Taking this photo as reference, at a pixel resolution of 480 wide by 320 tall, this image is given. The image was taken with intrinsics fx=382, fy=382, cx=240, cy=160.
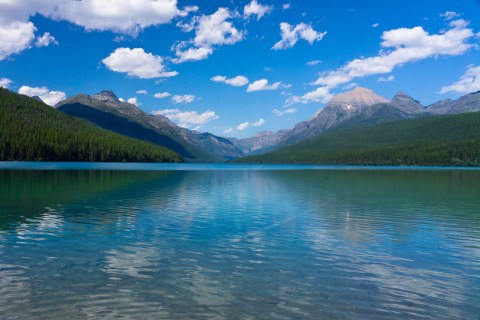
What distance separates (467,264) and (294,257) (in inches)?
388

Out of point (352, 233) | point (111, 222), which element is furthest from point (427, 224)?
point (111, 222)

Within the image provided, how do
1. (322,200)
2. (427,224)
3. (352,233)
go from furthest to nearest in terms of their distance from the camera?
(322,200)
(427,224)
(352,233)

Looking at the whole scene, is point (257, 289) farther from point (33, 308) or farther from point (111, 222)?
point (111, 222)

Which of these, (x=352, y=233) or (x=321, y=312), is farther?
(x=352, y=233)

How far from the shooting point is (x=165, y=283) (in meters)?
17.3

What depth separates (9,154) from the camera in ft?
647

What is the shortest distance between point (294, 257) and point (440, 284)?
7876 millimetres

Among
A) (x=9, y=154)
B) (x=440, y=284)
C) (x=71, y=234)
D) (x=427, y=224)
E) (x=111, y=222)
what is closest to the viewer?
(x=440, y=284)

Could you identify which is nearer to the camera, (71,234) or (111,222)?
(71,234)

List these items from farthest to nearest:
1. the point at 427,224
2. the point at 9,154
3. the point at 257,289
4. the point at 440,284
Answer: the point at 9,154 < the point at 427,224 < the point at 440,284 < the point at 257,289

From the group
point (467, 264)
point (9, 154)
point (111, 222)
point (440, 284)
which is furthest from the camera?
point (9, 154)

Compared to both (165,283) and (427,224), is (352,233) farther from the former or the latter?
(165,283)

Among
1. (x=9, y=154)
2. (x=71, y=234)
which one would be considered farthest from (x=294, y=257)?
(x=9, y=154)

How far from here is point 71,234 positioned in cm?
2761
